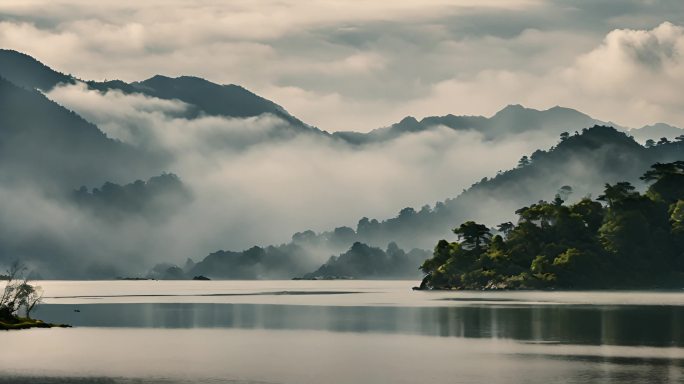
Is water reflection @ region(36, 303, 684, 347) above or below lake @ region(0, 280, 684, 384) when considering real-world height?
above

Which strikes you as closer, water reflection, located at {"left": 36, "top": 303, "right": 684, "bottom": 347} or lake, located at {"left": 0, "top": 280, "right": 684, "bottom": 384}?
lake, located at {"left": 0, "top": 280, "right": 684, "bottom": 384}

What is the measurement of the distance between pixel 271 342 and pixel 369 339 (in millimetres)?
12912

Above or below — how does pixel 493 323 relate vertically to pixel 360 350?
above

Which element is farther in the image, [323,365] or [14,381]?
[323,365]

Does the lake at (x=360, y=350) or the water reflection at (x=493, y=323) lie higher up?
the water reflection at (x=493, y=323)

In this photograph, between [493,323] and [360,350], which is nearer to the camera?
[360,350]

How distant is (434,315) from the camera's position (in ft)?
630

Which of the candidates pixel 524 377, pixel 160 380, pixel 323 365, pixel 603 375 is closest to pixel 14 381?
pixel 160 380

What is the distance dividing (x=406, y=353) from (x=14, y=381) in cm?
4360

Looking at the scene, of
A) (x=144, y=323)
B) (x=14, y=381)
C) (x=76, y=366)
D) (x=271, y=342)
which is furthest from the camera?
(x=144, y=323)

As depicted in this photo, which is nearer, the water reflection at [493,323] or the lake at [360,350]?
the lake at [360,350]

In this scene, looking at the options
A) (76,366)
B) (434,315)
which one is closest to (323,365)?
(76,366)

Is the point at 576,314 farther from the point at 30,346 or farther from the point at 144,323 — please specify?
the point at 30,346

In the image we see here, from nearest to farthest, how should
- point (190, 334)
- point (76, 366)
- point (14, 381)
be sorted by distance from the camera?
point (14, 381), point (76, 366), point (190, 334)
